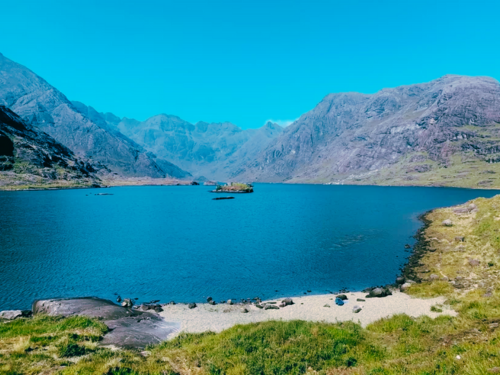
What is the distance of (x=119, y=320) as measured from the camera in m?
32.3

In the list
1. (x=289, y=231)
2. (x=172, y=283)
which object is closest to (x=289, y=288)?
(x=172, y=283)

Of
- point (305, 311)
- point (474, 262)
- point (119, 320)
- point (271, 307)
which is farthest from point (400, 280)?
point (119, 320)

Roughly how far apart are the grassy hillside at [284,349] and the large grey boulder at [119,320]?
1978 mm

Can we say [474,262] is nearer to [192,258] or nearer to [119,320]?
[192,258]

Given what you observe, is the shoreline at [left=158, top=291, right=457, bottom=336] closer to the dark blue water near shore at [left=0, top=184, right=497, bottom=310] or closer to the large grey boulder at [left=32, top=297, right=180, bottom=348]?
the large grey boulder at [left=32, top=297, right=180, bottom=348]

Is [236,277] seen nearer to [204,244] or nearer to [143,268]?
[143,268]

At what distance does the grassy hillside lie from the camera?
16.7 meters

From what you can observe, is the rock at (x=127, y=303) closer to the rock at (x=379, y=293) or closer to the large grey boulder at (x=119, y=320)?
the large grey boulder at (x=119, y=320)

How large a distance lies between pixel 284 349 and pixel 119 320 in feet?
67.1

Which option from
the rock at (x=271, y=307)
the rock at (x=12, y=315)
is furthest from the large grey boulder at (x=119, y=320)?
the rock at (x=271, y=307)

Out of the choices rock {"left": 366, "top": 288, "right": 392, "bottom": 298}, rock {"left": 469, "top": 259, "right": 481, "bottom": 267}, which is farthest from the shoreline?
rock {"left": 469, "top": 259, "right": 481, "bottom": 267}

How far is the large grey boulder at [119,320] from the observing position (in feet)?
86.8

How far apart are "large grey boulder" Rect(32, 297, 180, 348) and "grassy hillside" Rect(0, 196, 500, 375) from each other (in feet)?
6.49

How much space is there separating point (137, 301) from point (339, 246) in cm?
5083
